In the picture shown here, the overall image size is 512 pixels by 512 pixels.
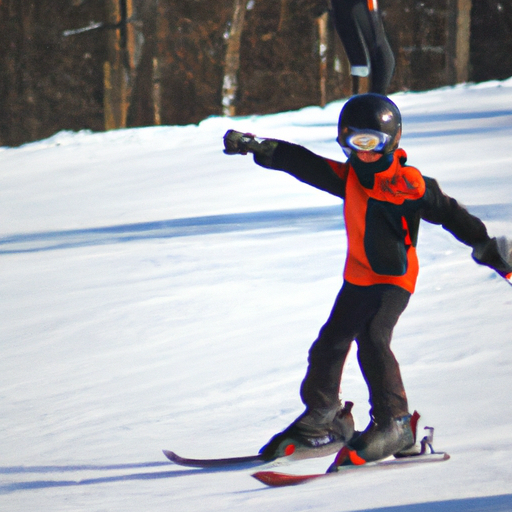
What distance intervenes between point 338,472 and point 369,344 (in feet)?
1.49

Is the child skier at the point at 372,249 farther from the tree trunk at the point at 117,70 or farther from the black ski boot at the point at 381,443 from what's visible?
the tree trunk at the point at 117,70

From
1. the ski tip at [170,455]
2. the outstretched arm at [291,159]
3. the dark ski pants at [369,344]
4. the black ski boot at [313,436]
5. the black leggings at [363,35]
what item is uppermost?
the black leggings at [363,35]

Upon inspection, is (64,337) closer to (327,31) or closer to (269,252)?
(269,252)

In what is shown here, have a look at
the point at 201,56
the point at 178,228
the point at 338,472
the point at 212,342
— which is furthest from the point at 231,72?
the point at 338,472

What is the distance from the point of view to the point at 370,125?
9.57 ft

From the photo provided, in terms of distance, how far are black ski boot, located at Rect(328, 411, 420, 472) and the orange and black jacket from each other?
483 mm

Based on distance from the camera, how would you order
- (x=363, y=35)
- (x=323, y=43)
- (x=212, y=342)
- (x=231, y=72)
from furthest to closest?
(x=231, y=72), (x=323, y=43), (x=363, y=35), (x=212, y=342)

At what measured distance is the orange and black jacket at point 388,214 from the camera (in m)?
2.94

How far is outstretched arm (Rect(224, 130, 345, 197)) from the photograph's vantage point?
3068mm

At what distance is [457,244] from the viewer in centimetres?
583

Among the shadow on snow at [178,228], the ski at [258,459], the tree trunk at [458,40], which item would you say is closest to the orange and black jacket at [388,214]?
the ski at [258,459]

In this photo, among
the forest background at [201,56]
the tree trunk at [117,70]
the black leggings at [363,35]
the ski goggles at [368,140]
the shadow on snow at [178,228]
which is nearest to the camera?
the ski goggles at [368,140]

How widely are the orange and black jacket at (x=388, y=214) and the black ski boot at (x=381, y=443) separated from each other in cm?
48

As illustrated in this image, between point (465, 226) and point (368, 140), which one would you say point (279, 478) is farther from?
point (368, 140)
